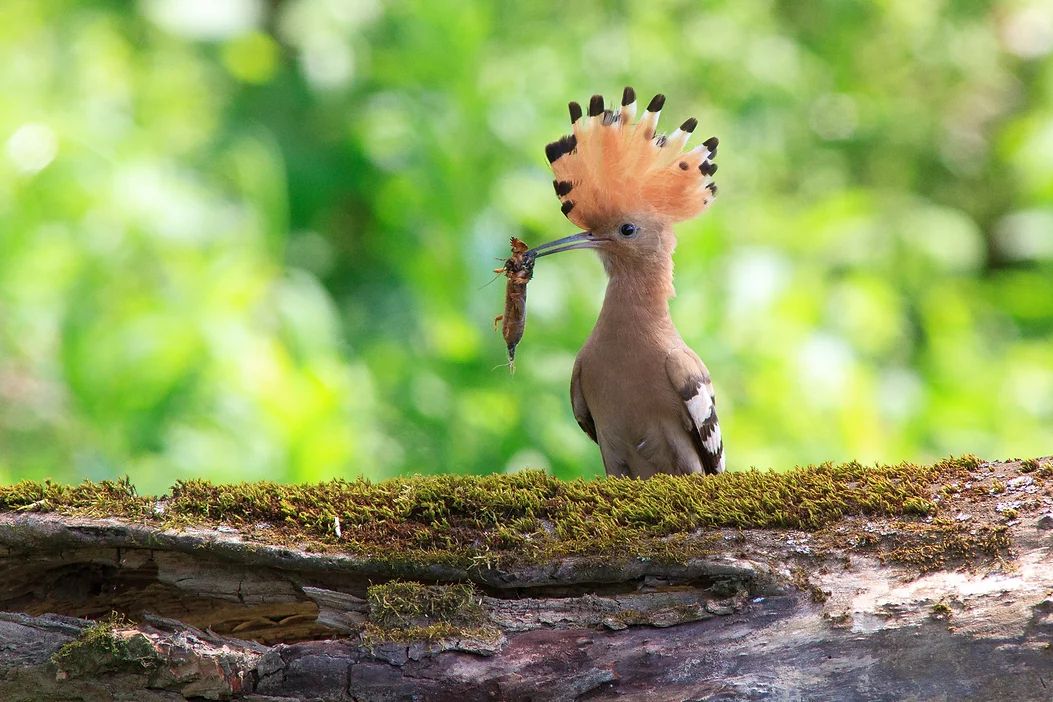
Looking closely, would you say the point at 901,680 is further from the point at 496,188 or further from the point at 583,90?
the point at 583,90

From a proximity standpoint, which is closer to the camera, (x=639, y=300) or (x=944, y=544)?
(x=944, y=544)

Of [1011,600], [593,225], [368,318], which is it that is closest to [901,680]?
[1011,600]

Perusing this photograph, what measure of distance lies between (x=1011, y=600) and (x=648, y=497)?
74 cm

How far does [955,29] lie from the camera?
7.42 m

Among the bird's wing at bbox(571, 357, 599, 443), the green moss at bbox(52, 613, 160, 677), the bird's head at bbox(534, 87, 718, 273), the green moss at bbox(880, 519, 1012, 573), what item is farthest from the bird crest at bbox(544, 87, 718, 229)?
the green moss at bbox(52, 613, 160, 677)

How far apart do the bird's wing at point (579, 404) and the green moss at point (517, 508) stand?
1075mm

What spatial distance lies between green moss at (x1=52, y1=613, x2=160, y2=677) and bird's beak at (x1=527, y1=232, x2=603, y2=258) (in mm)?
1728

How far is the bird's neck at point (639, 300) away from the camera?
139 inches

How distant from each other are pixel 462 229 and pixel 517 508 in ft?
8.82

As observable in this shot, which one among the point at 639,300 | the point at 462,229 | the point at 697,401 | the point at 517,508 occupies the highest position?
the point at 462,229

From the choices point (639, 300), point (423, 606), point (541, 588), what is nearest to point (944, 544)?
point (541, 588)

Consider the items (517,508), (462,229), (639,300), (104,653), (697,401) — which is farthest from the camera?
(462,229)

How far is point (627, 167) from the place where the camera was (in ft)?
11.4

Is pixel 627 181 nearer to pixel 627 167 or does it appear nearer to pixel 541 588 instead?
pixel 627 167
